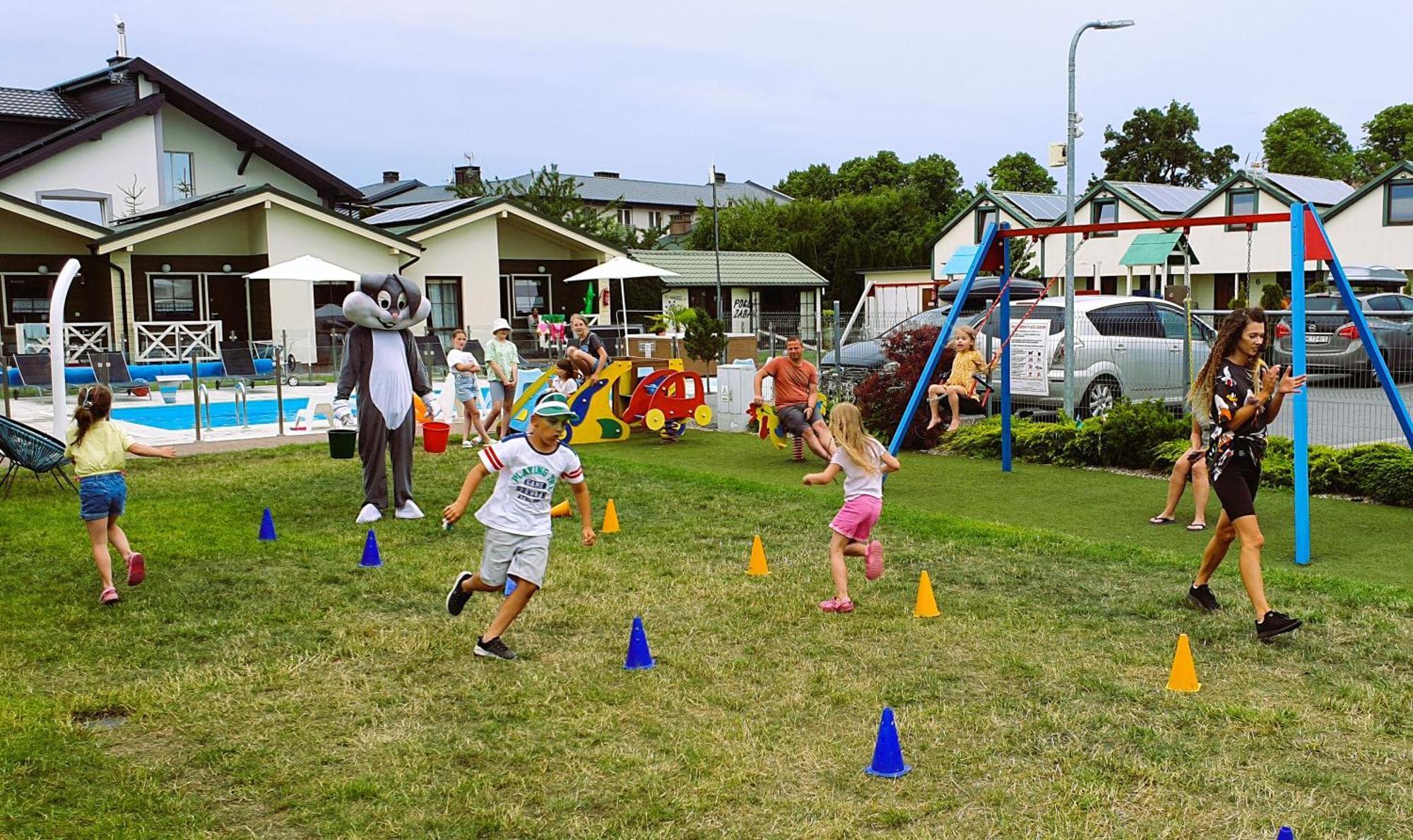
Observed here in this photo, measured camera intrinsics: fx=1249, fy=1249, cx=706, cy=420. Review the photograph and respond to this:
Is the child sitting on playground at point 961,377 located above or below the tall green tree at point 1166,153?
below

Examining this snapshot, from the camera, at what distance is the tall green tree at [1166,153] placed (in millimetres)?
74875

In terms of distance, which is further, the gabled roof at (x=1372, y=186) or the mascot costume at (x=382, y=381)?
the gabled roof at (x=1372, y=186)

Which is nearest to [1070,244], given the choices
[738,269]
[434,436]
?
[434,436]

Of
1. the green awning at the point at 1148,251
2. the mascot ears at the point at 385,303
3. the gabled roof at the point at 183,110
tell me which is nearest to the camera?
the mascot ears at the point at 385,303

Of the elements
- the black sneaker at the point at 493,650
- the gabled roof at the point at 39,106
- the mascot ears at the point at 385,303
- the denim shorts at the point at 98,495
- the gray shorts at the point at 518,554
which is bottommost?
the black sneaker at the point at 493,650

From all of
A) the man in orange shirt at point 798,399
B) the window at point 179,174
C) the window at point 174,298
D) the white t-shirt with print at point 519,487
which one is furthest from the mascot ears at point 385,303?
the window at point 179,174

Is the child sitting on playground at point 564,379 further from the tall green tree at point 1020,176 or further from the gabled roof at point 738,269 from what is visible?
the tall green tree at point 1020,176

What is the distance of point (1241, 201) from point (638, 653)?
4207 centimetres

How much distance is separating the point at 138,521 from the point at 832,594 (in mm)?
6292

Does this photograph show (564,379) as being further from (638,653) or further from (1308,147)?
(1308,147)

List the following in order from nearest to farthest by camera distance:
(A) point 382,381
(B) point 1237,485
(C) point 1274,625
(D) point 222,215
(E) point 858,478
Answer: (C) point 1274,625, (B) point 1237,485, (E) point 858,478, (A) point 382,381, (D) point 222,215

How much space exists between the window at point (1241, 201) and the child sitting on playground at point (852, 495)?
3848 centimetres

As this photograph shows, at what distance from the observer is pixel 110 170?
34.1 meters

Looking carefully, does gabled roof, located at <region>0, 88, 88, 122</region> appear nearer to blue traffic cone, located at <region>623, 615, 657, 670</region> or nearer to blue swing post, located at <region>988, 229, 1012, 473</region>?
blue swing post, located at <region>988, 229, 1012, 473</region>
